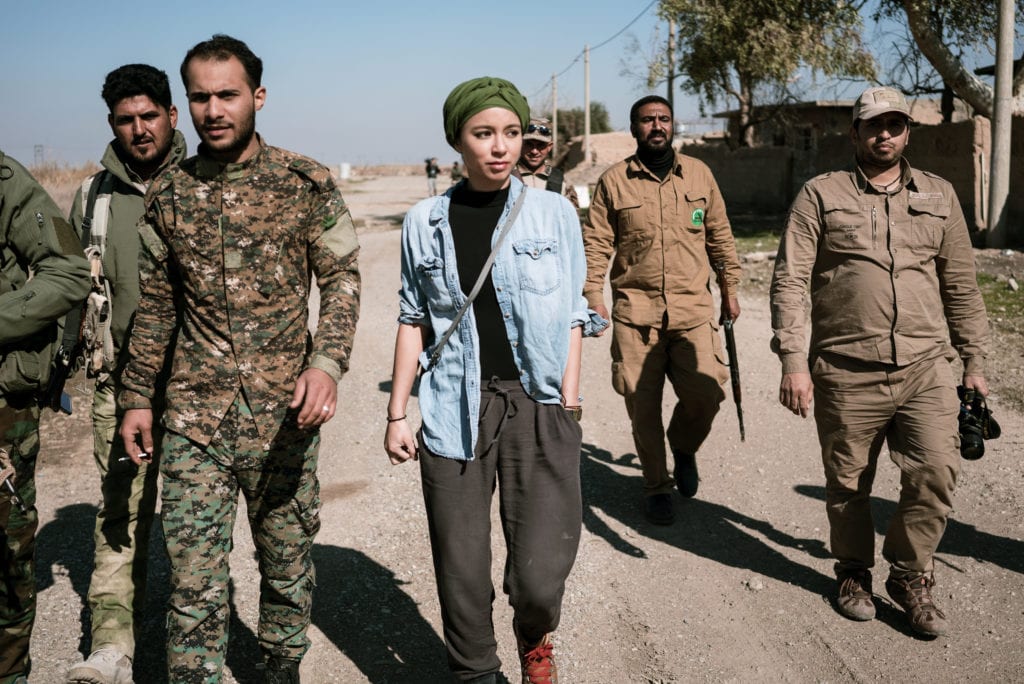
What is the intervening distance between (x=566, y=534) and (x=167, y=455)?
1.40 m

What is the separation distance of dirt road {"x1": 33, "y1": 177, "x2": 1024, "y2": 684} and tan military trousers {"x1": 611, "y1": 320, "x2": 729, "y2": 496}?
1.45 ft

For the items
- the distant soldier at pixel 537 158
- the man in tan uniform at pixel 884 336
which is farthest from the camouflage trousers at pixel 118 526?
the distant soldier at pixel 537 158

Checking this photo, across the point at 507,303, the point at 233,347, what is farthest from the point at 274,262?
the point at 507,303

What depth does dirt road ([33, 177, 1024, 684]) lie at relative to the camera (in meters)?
4.02

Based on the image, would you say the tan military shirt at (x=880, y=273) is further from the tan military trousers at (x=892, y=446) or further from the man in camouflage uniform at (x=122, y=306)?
the man in camouflage uniform at (x=122, y=306)

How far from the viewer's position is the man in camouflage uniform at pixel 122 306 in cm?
396

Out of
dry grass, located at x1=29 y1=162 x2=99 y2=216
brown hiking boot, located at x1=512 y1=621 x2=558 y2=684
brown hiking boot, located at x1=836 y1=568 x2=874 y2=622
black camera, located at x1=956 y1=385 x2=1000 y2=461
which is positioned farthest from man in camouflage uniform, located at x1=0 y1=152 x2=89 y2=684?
dry grass, located at x1=29 y1=162 x2=99 y2=216

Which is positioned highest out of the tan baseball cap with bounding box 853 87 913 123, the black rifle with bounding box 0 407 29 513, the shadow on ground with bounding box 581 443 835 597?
→ the tan baseball cap with bounding box 853 87 913 123

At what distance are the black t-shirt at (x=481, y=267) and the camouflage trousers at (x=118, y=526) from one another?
5.40ft

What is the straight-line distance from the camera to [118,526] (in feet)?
13.4

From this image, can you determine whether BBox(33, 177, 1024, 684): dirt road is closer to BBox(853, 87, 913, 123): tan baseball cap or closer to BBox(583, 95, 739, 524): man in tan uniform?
BBox(583, 95, 739, 524): man in tan uniform

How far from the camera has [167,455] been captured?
10.8ft

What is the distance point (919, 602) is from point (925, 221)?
1.70m

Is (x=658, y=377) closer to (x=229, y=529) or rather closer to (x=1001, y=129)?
(x=229, y=529)
